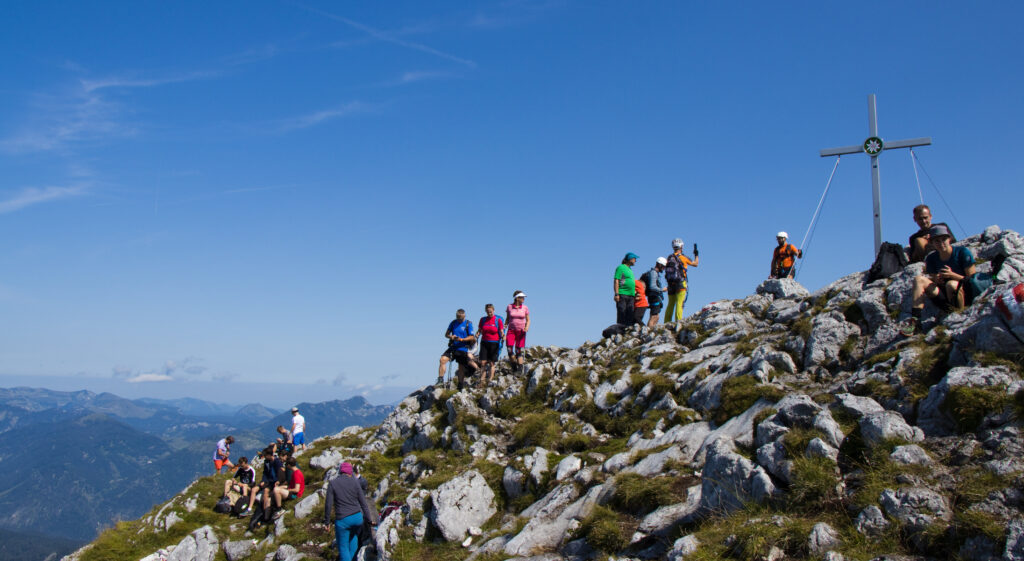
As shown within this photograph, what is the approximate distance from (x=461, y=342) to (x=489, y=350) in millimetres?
1226

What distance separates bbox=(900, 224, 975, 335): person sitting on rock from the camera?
41.1 ft

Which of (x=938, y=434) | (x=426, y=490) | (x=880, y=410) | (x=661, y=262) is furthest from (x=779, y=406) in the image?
(x=661, y=262)

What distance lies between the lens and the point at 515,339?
2495 cm

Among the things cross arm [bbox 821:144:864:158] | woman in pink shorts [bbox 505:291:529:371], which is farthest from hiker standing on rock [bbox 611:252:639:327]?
cross arm [bbox 821:144:864:158]

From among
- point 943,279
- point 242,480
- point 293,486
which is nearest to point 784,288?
point 943,279

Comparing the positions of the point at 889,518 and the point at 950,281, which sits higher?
the point at 950,281

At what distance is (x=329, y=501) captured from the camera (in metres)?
15.1

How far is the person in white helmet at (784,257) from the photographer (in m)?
23.3

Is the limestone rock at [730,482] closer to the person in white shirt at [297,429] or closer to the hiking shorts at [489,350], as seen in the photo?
the hiking shorts at [489,350]

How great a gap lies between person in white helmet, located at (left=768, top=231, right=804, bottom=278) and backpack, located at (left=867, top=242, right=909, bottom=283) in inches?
259

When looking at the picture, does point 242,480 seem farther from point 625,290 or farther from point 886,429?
point 886,429

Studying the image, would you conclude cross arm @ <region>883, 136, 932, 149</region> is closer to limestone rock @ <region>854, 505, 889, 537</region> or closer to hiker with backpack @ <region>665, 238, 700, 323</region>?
hiker with backpack @ <region>665, 238, 700, 323</region>

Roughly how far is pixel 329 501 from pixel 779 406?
37.1 feet

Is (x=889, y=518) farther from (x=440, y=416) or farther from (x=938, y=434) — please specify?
(x=440, y=416)
